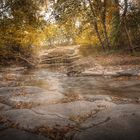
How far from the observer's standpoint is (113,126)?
491cm

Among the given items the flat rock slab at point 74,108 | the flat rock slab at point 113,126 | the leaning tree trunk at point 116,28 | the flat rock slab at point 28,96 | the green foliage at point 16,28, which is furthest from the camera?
the leaning tree trunk at point 116,28

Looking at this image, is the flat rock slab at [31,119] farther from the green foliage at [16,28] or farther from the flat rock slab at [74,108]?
the green foliage at [16,28]

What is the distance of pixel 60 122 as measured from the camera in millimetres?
5293

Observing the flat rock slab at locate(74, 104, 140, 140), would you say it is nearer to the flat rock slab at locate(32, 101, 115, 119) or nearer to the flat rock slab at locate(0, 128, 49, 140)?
the flat rock slab at locate(32, 101, 115, 119)

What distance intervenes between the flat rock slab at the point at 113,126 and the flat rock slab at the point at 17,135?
75 cm

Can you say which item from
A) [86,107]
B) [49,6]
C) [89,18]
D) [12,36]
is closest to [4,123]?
[86,107]

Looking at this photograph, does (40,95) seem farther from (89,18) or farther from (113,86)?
(89,18)

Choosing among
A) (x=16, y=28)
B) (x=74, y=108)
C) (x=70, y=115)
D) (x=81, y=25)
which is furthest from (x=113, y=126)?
(x=81, y=25)

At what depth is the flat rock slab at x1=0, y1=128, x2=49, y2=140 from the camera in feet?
15.0

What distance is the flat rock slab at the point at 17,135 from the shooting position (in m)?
4.57

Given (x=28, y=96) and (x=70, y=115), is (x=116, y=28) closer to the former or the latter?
(x=28, y=96)

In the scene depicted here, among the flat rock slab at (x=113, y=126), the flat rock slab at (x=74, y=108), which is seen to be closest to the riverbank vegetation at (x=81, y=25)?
the flat rock slab at (x=74, y=108)

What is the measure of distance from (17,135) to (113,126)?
1.87 metres

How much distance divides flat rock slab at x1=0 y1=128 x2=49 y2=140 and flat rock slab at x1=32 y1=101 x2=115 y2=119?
1.16 meters
